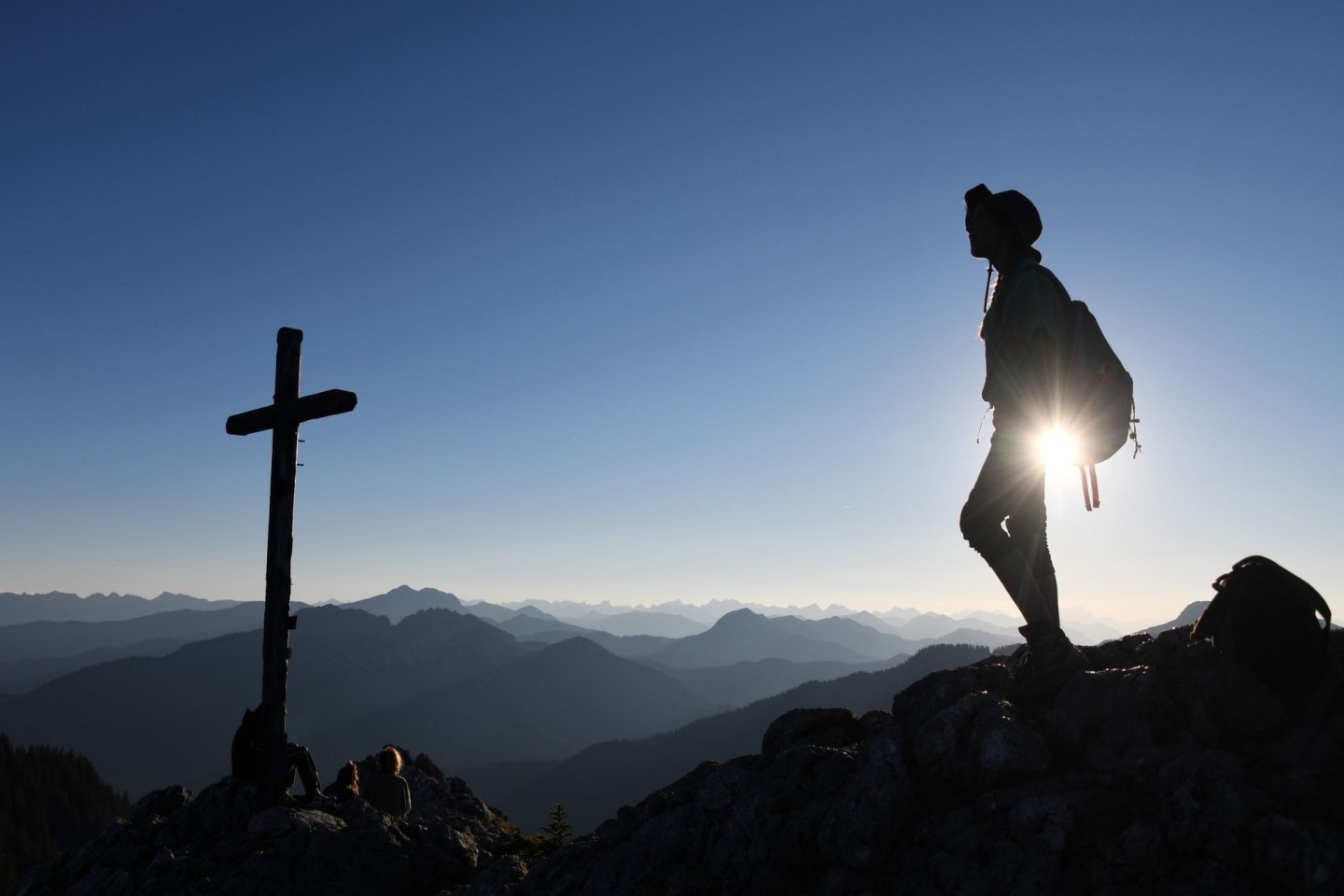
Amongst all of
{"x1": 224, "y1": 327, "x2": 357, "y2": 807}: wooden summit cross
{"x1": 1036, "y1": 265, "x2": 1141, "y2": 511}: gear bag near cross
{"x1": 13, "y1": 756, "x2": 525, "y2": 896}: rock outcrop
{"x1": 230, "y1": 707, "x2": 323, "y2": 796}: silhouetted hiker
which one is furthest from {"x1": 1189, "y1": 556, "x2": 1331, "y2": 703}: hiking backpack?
{"x1": 230, "y1": 707, "x2": 323, "y2": 796}: silhouetted hiker

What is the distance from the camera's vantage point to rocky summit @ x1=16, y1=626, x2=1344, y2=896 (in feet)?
14.1

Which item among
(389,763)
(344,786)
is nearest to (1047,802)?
(344,786)

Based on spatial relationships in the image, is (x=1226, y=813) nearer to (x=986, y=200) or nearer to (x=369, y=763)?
(x=986, y=200)

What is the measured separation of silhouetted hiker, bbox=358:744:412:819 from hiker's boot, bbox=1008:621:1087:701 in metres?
11.3

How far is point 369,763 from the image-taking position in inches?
757

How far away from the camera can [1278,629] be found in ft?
15.5

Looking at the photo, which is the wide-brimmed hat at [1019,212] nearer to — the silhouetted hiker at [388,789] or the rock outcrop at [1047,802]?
the rock outcrop at [1047,802]

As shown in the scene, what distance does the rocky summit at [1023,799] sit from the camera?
4293mm

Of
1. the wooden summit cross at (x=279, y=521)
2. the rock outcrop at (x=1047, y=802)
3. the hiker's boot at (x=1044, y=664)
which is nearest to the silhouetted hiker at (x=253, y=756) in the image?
the wooden summit cross at (x=279, y=521)

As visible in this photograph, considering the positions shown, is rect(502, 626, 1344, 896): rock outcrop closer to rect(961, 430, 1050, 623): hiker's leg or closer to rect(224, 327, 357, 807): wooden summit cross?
rect(961, 430, 1050, 623): hiker's leg

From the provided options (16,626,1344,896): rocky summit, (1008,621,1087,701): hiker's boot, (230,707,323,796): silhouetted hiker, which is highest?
(1008,621,1087,701): hiker's boot

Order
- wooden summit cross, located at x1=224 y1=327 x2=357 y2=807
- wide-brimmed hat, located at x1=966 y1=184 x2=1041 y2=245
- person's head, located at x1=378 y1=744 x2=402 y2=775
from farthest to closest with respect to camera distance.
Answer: person's head, located at x1=378 y1=744 x2=402 y2=775 < wooden summit cross, located at x1=224 y1=327 x2=357 y2=807 < wide-brimmed hat, located at x1=966 y1=184 x2=1041 y2=245

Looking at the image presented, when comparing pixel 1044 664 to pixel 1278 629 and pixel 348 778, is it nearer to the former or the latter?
pixel 1278 629

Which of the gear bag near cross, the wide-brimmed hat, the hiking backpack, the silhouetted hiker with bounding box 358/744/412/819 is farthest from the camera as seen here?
the silhouetted hiker with bounding box 358/744/412/819
